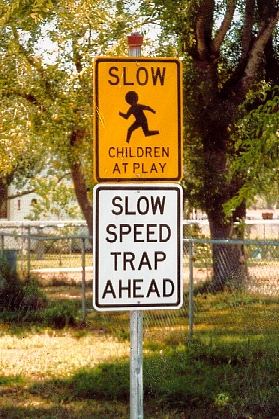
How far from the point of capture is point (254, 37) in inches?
893

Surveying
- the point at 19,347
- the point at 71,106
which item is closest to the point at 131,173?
the point at 19,347

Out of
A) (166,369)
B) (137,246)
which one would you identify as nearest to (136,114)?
(137,246)

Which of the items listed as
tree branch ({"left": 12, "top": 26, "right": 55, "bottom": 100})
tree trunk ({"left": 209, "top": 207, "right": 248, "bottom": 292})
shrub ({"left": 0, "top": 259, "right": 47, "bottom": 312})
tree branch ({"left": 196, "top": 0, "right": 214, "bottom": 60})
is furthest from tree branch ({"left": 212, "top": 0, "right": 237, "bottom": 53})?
shrub ({"left": 0, "top": 259, "right": 47, "bottom": 312})

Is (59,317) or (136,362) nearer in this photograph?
(136,362)

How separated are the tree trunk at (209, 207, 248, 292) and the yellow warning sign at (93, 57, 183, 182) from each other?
8.71 meters

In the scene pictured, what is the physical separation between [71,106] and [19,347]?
11.0 m

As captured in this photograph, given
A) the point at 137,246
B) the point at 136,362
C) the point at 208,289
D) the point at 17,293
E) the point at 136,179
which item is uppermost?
the point at 136,179

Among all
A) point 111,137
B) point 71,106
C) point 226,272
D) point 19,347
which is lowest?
point 19,347

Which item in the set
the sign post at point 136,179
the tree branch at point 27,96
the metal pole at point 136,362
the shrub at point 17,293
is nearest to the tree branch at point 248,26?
the tree branch at point 27,96

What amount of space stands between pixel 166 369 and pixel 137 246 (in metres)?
7.65

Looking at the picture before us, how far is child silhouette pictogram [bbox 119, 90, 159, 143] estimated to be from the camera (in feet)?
15.5

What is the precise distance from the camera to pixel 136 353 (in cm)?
463

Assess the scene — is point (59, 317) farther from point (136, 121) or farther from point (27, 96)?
point (136, 121)

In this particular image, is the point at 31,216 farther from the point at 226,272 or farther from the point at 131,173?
the point at 131,173
